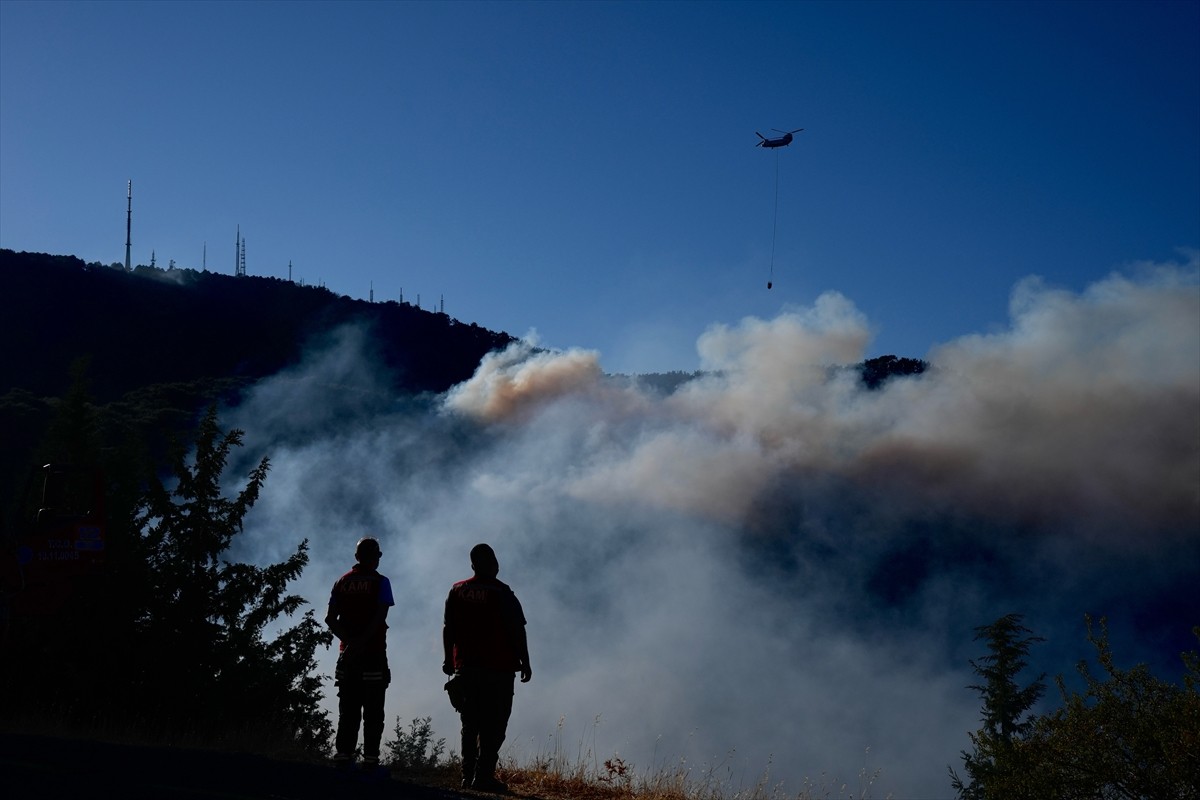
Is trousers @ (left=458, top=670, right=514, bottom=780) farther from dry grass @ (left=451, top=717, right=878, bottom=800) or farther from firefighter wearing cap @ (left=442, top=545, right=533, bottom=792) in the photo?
dry grass @ (left=451, top=717, right=878, bottom=800)

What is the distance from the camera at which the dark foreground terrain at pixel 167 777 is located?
815 cm

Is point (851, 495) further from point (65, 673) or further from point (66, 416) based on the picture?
point (65, 673)

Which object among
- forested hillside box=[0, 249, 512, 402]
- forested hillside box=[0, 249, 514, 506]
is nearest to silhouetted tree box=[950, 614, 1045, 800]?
forested hillside box=[0, 249, 514, 506]

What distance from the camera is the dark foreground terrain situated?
8.15m

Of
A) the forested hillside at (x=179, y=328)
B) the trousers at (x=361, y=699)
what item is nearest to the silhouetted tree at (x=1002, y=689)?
the trousers at (x=361, y=699)

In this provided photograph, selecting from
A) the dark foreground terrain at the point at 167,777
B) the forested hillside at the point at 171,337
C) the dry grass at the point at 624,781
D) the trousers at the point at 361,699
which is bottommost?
the dry grass at the point at 624,781

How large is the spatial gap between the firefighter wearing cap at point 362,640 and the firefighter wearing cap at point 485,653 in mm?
657

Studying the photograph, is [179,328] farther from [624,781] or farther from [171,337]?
[624,781]

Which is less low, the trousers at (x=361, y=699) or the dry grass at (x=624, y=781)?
the trousers at (x=361, y=699)

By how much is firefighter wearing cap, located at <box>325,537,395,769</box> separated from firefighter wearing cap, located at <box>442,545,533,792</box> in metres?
0.66

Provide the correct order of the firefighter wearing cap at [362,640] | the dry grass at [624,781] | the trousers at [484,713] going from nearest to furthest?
the firefighter wearing cap at [362,640]
the trousers at [484,713]
the dry grass at [624,781]

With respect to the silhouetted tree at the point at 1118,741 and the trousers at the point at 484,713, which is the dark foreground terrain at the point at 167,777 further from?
the silhouetted tree at the point at 1118,741

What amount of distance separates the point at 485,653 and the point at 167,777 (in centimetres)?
300

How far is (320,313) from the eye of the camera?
160000mm
